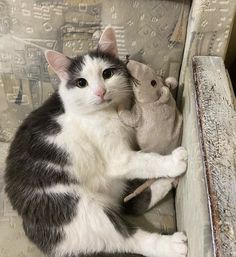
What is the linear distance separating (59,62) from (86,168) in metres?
0.30

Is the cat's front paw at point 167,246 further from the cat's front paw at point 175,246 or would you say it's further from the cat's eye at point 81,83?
the cat's eye at point 81,83

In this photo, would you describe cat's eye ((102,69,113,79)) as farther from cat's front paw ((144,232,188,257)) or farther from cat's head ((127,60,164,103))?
cat's front paw ((144,232,188,257))

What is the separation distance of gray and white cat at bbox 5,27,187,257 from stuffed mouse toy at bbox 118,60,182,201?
0.03 meters

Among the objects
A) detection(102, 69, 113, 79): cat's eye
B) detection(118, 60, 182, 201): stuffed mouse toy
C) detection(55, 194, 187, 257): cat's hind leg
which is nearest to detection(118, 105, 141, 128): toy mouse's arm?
detection(118, 60, 182, 201): stuffed mouse toy

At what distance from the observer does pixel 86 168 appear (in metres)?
0.99

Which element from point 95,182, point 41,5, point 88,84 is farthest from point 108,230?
point 41,5

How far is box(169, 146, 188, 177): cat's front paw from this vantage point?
919 mm

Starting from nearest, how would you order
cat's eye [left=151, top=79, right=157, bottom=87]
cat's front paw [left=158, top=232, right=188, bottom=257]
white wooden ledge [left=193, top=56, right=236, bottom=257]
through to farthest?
white wooden ledge [left=193, top=56, right=236, bottom=257]
cat's front paw [left=158, top=232, right=188, bottom=257]
cat's eye [left=151, top=79, right=157, bottom=87]

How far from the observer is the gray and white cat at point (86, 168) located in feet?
2.97

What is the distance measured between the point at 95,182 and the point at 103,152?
0.29 feet

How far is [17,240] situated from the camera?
995 mm

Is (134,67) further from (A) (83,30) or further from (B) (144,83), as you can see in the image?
(A) (83,30)

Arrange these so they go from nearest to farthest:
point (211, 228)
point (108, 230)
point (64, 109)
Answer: point (211, 228) < point (108, 230) < point (64, 109)

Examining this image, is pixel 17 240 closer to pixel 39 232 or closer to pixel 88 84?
pixel 39 232
